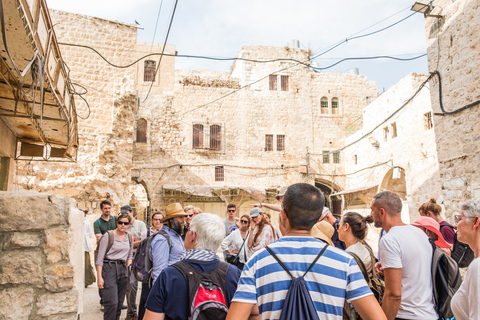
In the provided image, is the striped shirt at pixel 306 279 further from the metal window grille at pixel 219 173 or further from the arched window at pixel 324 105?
the arched window at pixel 324 105

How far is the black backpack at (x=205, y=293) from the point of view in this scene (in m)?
1.87

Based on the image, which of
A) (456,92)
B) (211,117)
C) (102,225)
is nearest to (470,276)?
(102,225)

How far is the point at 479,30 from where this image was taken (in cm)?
→ 611

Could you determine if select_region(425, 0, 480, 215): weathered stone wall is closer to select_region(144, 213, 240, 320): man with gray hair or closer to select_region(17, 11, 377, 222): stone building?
select_region(144, 213, 240, 320): man with gray hair

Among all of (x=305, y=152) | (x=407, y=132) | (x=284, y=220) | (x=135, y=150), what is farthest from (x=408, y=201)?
(x=284, y=220)

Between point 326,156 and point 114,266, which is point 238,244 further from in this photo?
point 326,156

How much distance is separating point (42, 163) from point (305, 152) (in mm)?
13364

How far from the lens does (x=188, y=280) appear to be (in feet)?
6.28

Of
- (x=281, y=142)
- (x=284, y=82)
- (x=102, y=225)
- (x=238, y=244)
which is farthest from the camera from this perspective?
(x=284, y=82)

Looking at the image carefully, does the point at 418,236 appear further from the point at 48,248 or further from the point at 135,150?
the point at 135,150

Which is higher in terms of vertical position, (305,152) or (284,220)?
(305,152)

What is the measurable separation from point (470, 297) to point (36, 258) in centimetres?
264

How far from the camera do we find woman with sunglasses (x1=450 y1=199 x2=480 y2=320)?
175 centimetres

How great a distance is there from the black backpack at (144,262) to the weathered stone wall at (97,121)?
29.2 ft
